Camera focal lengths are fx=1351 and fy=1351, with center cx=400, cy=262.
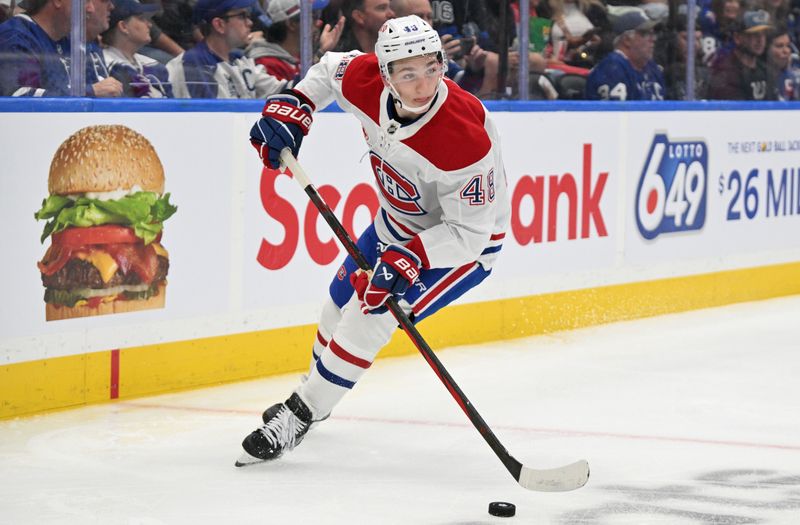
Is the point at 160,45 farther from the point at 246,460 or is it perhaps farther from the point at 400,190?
the point at 246,460

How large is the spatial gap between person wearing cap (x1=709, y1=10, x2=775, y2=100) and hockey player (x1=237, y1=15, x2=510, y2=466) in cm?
328

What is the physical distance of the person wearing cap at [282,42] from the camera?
15.3ft

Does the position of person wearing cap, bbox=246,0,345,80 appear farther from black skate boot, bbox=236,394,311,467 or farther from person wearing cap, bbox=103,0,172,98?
black skate boot, bbox=236,394,311,467

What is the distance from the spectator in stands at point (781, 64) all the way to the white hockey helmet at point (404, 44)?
408 centimetres

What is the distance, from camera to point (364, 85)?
344 centimetres

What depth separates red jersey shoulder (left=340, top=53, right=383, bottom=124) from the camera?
3.39 metres

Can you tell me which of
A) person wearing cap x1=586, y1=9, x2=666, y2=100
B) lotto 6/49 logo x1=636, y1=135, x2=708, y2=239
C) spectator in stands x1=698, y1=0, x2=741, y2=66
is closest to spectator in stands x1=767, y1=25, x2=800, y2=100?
spectator in stands x1=698, y1=0, x2=741, y2=66

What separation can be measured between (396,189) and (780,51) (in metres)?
4.10

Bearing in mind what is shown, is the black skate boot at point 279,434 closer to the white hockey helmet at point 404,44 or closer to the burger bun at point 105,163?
the white hockey helmet at point 404,44

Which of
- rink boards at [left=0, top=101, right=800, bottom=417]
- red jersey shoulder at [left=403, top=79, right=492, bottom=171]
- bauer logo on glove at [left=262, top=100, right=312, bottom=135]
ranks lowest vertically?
rink boards at [left=0, top=101, right=800, bottom=417]

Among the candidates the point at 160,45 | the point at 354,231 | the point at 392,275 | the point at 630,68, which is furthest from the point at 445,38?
the point at 392,275

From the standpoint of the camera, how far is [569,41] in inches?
228

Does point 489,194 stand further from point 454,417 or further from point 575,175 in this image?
point 575,175

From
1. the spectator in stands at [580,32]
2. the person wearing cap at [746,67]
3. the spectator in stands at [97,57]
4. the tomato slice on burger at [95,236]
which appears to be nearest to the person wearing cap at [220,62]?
the spectator in stands at [97,57]
